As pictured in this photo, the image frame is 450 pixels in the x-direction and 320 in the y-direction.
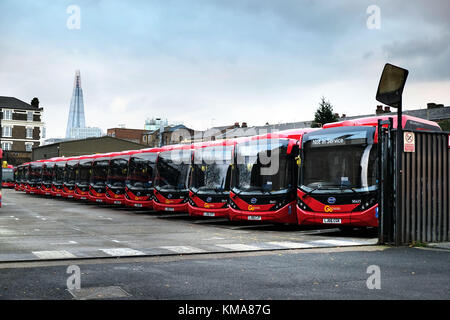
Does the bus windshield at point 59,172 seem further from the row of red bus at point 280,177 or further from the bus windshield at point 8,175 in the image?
the bus windshield at point 8,175

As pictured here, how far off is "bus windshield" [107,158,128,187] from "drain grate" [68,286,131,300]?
23.3m

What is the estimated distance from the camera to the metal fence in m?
11.9

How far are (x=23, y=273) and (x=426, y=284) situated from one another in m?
5.83

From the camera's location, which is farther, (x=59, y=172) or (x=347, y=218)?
(x=59, y=172)

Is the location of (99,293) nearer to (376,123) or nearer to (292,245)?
(292,245)

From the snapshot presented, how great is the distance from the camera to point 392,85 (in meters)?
11.5

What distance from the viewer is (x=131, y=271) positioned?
8375 millimetres

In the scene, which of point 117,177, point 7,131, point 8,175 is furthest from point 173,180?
point 7,131

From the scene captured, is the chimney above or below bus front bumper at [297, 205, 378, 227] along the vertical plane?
above

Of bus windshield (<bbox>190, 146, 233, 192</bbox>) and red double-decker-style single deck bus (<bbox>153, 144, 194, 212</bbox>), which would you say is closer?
bus windshield (<bbox>190, 146, 233, 192</bbox>)

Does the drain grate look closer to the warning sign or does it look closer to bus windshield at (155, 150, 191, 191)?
the warning sign

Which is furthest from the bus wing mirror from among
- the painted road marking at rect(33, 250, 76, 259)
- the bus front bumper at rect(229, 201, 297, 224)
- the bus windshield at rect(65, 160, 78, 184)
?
the bus windshield at rect(65, 160, 78, 184)

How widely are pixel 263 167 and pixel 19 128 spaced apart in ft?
326
